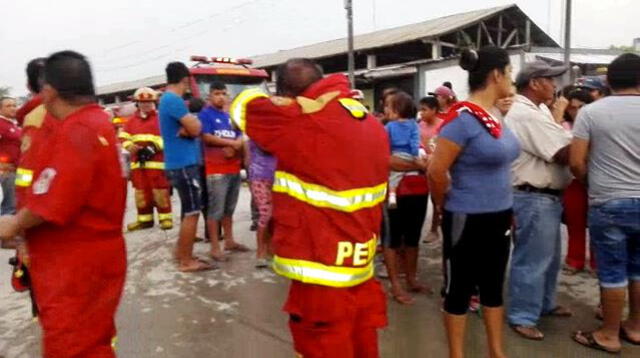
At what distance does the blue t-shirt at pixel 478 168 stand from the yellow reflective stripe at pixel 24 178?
1931mm

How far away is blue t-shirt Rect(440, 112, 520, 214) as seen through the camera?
109 inches

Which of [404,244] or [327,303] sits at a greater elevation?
[327,303]

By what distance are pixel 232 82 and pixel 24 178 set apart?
32.5ft

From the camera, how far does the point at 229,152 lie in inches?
207

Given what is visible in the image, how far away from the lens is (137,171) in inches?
267

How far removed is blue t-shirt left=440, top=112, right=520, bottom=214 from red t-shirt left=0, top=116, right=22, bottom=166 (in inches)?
193

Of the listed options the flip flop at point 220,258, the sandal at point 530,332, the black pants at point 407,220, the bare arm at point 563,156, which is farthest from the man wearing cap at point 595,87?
the flip flop at point 220,258

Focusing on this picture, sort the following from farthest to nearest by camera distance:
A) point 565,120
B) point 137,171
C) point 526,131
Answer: point 137,171 < point 565,120 < point 526,131

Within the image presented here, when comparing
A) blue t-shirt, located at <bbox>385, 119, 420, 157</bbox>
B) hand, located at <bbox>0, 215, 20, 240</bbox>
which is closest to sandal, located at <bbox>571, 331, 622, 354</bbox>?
blue t-shirt, located at <bbox>385, 119, 420, 157</bbox>

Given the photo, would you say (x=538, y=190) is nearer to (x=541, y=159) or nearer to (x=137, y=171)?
(x=541, y=159)

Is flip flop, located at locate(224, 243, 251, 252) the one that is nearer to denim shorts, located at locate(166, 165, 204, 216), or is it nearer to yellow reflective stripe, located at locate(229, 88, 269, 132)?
denim shorts, located at locate(166, 165, 204, 216)

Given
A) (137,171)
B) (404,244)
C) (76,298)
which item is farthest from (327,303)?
(137,171)

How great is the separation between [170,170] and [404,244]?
2.27 metres

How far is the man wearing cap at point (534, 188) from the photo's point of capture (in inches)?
134
